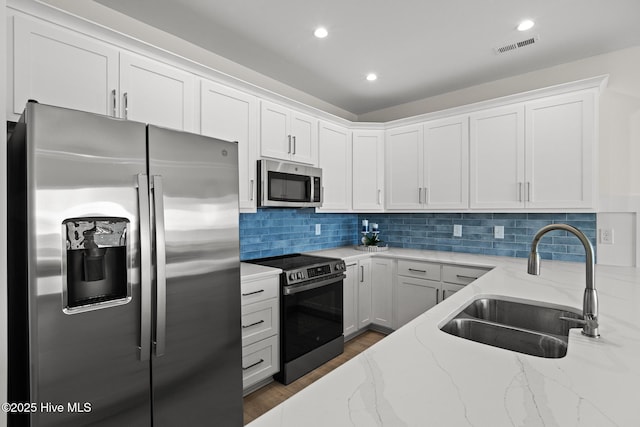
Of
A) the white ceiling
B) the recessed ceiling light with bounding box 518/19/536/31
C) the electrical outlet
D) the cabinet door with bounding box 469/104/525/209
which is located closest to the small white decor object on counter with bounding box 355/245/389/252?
the cabinet door with bounding box 469/104/525/209

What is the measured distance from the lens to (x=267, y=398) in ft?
7.57

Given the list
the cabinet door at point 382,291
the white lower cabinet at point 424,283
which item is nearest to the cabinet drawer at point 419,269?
the white lower cabinet at point 424,283

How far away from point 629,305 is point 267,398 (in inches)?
87.1

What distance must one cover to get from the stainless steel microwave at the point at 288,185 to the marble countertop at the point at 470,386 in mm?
1749

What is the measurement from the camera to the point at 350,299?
3197 mm

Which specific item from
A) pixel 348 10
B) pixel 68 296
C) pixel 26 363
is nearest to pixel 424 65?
pixel 348 10

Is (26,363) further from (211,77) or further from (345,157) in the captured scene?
(345,157)

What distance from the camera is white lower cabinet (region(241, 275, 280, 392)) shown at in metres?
2.22

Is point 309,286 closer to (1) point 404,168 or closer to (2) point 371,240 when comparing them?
(2) point 371,240

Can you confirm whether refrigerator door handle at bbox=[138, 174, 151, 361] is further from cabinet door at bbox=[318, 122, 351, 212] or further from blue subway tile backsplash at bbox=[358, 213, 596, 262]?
blue subway tile backsplash at bbox=[358, 213, 596, 262]

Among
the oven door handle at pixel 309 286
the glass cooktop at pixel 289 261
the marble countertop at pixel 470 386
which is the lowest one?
the oven door handle at pixel 309 286

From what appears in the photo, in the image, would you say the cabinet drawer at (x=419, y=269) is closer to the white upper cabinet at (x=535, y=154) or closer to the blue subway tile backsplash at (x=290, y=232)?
the white upper cabinet at (x=535, y=154)

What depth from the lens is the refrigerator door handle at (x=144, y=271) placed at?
4.56ft

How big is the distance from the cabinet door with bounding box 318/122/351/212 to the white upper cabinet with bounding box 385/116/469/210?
1.63 ft
